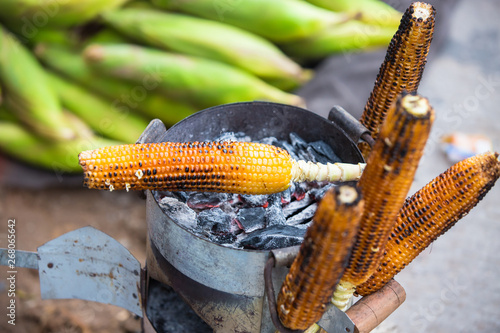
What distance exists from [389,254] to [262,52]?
2.11 metres

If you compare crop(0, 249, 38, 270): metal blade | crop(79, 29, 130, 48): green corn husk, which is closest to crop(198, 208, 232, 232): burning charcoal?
crop(0, 249, 38, 270): metal blade

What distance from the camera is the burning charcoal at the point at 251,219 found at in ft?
5.87

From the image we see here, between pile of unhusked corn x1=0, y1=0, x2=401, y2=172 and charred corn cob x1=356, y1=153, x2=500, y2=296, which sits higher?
charred corn cob x1=356, y1=153, x2=500, y2=296

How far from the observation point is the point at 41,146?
336 centimetres

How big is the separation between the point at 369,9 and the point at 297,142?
2.03 m

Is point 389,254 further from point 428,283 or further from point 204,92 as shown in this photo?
point 204,92

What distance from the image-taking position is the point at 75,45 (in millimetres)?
3475

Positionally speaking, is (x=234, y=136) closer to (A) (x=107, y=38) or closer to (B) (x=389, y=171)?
(B) (x=389, y=171)

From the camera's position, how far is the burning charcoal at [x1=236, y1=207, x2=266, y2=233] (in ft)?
5.87

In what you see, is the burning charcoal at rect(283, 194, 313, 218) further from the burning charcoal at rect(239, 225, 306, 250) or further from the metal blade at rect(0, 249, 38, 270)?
the metal blade at rect(0, 249, 38, 270)

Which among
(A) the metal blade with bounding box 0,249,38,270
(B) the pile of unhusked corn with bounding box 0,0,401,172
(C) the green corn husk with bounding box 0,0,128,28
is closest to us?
(A) the metal blade with bounding box 0,249,38,270

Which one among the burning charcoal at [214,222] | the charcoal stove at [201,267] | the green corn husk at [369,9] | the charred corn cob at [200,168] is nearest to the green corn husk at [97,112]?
the charcoal stove at [201,267]

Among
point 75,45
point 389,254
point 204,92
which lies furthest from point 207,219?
point 75,45

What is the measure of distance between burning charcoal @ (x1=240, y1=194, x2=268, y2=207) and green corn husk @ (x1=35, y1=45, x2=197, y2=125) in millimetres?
1612
